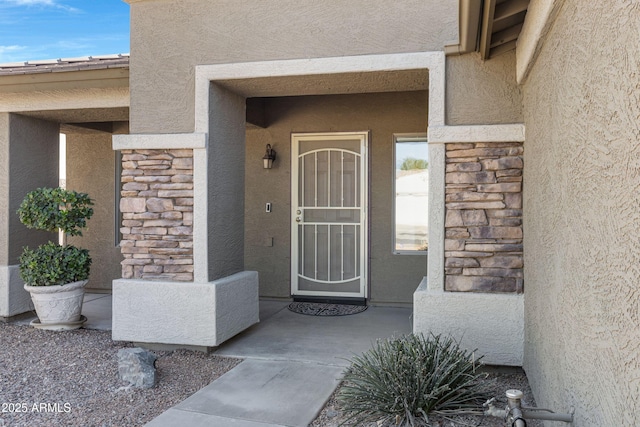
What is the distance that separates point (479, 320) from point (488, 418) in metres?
1.19

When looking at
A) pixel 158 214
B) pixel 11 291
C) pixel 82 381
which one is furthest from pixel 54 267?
pixel 82 381

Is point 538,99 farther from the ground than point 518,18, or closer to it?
closer to it

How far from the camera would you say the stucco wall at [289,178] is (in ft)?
23.9

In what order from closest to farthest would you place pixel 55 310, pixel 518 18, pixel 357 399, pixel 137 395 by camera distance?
1. pixel 357 399
2. pixel 518 18
3. pixel 137 395
4. pixel 55 310

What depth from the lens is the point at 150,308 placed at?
5.31 m

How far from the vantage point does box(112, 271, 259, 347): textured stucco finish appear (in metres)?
5.17

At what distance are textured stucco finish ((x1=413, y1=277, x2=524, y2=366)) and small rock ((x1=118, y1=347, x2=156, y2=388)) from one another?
2359 mm

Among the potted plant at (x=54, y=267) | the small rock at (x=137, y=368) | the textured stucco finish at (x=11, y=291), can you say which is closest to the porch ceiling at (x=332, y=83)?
the potted plant at (x=54, y=267)

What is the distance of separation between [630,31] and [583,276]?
1111mm

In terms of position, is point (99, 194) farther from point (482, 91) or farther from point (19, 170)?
point (482, 91)

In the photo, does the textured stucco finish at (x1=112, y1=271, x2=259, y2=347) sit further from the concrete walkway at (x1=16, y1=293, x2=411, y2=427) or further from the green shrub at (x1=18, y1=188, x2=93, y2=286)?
the green shrub at (x1=18, y1=188, x2=93, y2=286)

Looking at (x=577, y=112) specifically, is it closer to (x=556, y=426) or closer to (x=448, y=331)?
(x=556, y=426)

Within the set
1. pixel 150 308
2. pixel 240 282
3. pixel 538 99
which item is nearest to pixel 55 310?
pixel 150 308

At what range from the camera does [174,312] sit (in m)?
5.25
